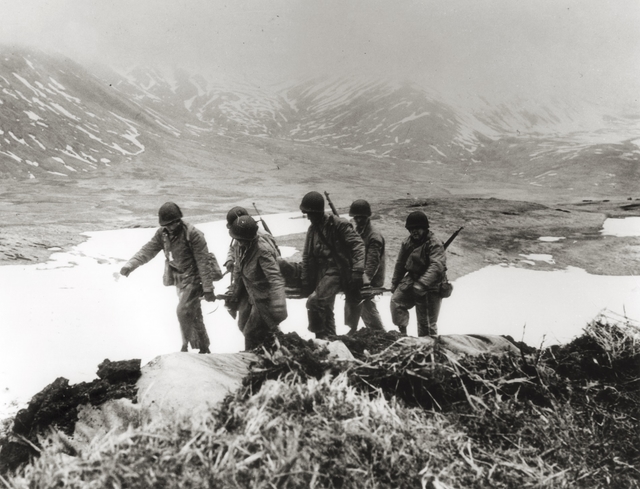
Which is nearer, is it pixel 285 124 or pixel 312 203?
pixel 312 203

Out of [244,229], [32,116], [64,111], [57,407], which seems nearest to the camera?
[57,407]

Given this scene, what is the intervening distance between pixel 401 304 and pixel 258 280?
1.74m

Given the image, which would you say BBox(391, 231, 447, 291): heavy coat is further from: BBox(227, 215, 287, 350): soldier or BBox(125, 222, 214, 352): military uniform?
BBox(125, 222, 214, 352): military uniform

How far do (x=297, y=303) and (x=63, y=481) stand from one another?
5752 millimetres

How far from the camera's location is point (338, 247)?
5098 millimetres

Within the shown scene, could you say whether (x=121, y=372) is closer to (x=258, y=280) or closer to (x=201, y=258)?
(x=258, y=280)

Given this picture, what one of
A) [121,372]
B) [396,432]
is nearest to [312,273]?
[121,372]

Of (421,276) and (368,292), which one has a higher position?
(421,276)

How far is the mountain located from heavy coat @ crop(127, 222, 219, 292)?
2749cm

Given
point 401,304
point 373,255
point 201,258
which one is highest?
point 201,258

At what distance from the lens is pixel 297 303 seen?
7414 millimetres

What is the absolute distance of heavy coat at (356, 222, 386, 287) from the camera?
5.56 m

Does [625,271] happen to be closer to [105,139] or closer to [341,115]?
[105,139]

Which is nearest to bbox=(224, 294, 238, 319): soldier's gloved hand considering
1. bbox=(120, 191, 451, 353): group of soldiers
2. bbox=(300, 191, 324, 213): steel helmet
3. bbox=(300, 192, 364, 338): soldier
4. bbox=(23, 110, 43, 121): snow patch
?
bbox=(120, 191, 451, 353): group of soldiers
